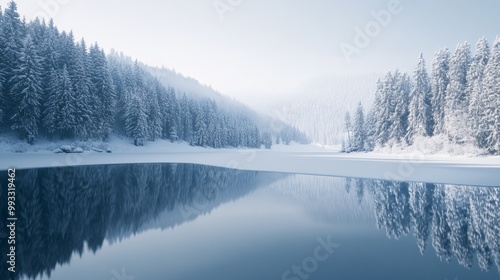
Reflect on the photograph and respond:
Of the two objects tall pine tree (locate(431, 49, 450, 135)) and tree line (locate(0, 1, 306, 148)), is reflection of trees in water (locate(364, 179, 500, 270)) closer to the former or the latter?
tall pine tree (locate(431, 49, 450, 135))

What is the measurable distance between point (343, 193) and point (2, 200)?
1780cm

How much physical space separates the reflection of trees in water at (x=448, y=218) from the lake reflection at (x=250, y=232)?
5 centimetres

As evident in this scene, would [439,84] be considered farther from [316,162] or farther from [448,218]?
[448,218]

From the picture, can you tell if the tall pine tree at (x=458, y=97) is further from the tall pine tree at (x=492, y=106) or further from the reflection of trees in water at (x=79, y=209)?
the reflection of trees in water at (x=79, y=209)

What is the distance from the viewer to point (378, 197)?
1373 cm

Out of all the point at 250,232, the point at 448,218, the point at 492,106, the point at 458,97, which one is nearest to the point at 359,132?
the point at 458,97

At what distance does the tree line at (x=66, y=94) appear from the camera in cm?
3509

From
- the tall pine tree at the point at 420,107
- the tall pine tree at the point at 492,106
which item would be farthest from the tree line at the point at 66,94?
the tall pine tree at the point at 492,106

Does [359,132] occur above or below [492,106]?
below

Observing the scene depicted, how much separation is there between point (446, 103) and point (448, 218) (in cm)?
4365

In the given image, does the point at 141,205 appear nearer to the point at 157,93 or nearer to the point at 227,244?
the point at 227,244

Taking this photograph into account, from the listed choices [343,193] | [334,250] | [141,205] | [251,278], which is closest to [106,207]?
[141,205]

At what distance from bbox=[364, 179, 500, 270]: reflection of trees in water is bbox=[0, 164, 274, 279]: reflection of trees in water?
834 centimetres

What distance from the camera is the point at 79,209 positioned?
10664 millimetres
